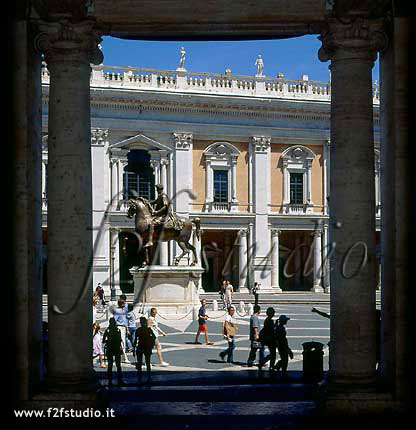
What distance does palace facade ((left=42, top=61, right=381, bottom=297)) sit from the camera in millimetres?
42812

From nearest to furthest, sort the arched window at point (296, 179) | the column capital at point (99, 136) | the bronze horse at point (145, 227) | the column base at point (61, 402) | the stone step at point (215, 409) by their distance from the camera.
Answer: the column base at point (61, 402) → the stone step at point (215, 409) → the bronze horse at point (145, 227) → the column capital at point (99, 136) → the arched window at point (296, 179)

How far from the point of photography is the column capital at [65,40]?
29.5 ft

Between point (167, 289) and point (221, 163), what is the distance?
20.4m

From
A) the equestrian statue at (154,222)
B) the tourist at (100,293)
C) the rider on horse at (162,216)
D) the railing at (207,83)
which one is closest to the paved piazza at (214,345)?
the equestrian statue at (154,222)

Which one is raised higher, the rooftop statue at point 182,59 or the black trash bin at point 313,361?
the rooftop statue at point 182,59

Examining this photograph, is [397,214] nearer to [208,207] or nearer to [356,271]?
[356,271]

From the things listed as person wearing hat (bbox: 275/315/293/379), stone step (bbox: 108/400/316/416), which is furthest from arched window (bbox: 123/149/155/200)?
stone step (bbox: 108/400/316/416)

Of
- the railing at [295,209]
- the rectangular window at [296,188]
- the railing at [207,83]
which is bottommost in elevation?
the railing at [295,209]

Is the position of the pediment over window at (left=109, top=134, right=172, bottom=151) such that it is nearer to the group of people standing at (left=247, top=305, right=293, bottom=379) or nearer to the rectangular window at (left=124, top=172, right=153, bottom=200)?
the rectangular window at (left=124, top=172, right=153, bottom=200)

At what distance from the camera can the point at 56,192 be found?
9.09 metres

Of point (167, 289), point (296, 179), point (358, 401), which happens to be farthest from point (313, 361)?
point (296, 179)

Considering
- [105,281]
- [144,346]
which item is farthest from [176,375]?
[105,281]

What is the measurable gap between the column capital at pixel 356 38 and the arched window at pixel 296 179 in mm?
36921

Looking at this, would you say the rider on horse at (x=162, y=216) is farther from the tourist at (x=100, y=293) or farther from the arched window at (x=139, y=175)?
the arched window at (x=139, y=175)
